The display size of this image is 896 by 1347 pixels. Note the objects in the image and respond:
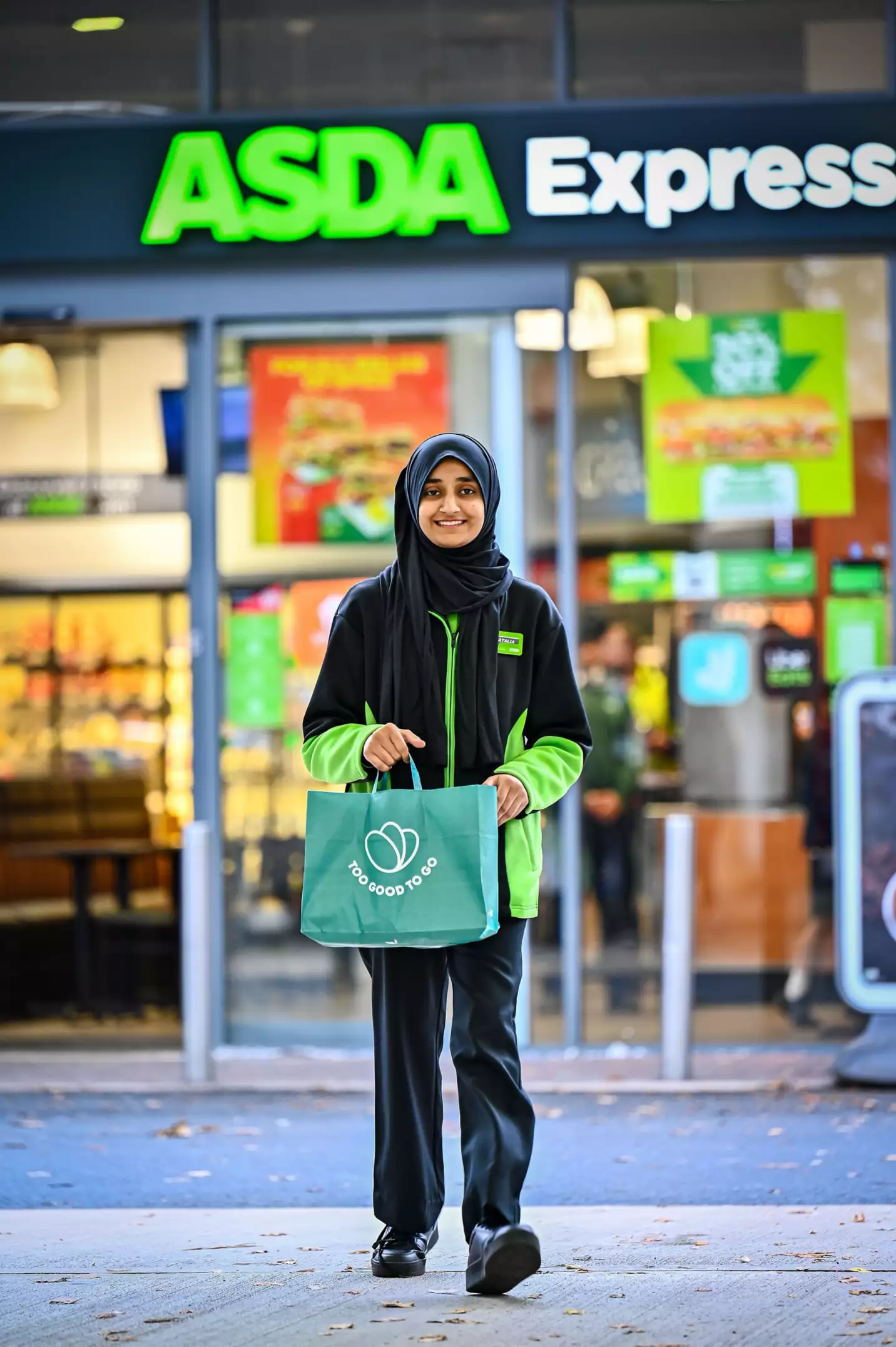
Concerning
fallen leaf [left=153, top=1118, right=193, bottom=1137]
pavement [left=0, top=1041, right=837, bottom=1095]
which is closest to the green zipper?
fallen leaf [left=153, top=1118, right=193, bottom=1137]

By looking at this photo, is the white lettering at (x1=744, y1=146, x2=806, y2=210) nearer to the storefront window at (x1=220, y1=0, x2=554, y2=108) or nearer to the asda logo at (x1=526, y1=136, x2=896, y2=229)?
the asda logo at (x1=526, y1=136, x2=896, y2=229)

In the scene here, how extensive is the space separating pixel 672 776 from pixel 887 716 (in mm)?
1509

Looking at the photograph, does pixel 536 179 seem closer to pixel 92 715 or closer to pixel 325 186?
pixel 325 186

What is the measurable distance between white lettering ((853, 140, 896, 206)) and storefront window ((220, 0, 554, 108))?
1.43 m

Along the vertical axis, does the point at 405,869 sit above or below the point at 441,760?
below

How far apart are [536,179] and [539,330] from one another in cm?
68

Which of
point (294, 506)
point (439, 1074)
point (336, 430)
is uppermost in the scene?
point (336, 430)

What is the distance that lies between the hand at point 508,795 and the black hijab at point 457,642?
0.13 m

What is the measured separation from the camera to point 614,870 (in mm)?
9352

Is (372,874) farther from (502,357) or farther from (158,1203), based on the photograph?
(502,357)

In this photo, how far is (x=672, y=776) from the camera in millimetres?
9367

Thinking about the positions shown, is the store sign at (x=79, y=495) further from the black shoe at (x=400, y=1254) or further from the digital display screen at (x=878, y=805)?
the black shoe at (x=400, y=1254)

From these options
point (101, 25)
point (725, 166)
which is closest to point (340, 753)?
point (725, 166)

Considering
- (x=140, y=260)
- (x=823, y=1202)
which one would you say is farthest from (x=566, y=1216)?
(x=140, y=260)
